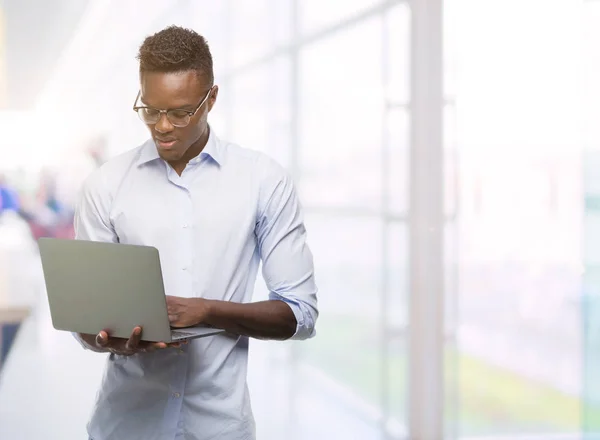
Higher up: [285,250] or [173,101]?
[173,101]

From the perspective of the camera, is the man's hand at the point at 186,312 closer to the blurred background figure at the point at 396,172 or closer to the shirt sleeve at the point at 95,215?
the shirt sleeve at the point at 95,215

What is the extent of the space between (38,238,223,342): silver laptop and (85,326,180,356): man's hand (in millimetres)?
13

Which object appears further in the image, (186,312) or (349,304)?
(349,304)

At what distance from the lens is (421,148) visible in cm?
335

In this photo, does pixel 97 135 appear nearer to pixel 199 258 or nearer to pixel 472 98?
pixel 472 98

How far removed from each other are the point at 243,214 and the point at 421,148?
76.7 inches

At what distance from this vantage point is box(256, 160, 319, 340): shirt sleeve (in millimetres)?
1505

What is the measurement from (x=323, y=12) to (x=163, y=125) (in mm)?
2112

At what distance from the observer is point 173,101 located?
1443 mm

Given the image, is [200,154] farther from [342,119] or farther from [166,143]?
[342,119]

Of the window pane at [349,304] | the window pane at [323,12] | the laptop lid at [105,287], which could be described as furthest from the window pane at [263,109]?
the laptop lid at [105,287]

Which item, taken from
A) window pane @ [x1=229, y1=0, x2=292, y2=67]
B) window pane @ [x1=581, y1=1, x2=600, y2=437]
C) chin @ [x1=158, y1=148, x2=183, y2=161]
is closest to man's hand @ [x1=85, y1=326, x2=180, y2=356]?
chin @ [x1=158, y1=148, x2=183, y2=161]

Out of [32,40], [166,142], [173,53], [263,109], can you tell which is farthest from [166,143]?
[32,40]

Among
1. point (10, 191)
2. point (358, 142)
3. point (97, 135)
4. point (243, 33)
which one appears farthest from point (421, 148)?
point (10, 191)
